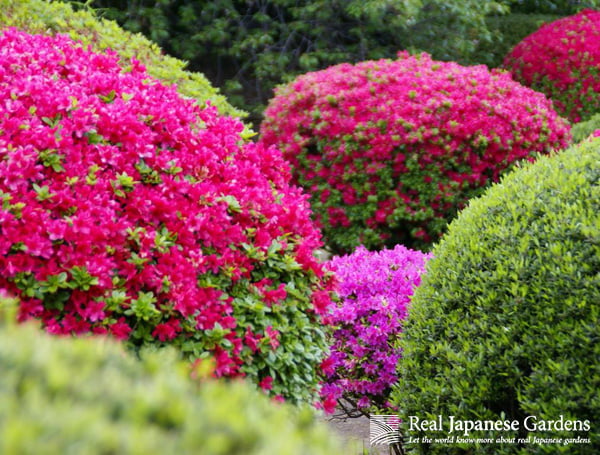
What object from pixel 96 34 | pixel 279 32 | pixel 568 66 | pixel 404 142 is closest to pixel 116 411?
pixel 96 34

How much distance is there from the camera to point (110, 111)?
9.29ft

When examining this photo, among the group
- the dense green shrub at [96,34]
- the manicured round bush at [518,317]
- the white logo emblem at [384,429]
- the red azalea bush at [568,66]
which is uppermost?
the red azalea bush at [568,66]

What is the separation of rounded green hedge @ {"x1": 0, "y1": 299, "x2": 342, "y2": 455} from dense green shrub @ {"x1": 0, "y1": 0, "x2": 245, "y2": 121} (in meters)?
3.20

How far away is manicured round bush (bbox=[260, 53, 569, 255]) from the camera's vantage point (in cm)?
614

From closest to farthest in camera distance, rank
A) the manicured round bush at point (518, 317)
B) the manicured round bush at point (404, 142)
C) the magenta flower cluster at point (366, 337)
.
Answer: the manicured round bush at point (518, 317)
the magenta flower cluster at point (366, 337)
the manicured round bush at point (404, 142)

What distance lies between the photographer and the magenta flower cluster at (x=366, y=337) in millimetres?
3912

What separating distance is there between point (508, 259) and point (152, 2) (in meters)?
8.91

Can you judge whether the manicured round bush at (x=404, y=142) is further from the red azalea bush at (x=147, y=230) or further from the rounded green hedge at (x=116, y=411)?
the rounded green hedge at (x=116, y=411)

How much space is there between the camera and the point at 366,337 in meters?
3.91

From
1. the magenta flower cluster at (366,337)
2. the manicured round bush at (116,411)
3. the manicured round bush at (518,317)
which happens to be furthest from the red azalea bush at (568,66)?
the manicured round bush at (116,411)

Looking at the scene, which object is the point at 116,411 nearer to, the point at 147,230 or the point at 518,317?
the point at 147,230

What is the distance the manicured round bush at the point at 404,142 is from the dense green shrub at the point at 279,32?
3297mm

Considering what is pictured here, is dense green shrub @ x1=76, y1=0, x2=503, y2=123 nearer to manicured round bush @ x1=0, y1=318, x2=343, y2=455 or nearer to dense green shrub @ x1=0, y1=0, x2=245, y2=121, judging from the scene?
dense green shrub @ x1=0, y1=0, x2=245, y2=121

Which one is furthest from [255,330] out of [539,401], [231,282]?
[539,401]
